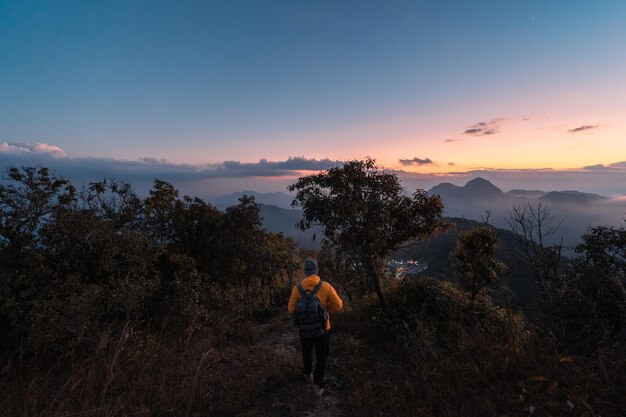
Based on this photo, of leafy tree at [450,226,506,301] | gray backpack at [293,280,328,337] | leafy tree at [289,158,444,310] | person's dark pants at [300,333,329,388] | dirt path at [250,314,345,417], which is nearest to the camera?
dirt path at [250,314,345,417]

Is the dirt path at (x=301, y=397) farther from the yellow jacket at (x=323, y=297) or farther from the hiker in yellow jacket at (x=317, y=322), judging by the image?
the yellow jacket at (x=323, y=297)

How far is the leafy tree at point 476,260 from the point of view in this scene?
14.3 meters

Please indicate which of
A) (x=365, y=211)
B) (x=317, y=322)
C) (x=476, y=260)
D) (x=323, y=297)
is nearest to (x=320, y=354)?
(x=317, y=322)

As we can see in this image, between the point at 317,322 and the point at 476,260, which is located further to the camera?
the point at 476,260

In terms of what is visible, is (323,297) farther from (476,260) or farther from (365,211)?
(476,260)

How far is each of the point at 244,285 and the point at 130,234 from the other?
7.69m

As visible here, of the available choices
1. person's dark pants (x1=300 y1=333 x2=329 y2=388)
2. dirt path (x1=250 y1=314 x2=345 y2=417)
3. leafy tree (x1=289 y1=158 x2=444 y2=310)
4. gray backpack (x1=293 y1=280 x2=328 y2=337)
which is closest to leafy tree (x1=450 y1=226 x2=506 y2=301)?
leafy tree (x1=289 y1=158 x2=444 y2=310)

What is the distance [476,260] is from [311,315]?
12.2 m

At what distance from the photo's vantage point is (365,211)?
369 inches

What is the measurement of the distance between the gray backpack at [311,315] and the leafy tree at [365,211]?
412 cm

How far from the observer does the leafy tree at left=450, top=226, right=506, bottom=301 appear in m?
14.3

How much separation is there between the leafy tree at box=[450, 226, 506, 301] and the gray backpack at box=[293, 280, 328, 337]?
11.3m

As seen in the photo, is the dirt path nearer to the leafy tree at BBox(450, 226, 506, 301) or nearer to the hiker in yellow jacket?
the hiker in yellow jacket

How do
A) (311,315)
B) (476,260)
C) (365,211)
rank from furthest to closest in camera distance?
1. (476,260)
2. (365,211)
3. (311,315)
